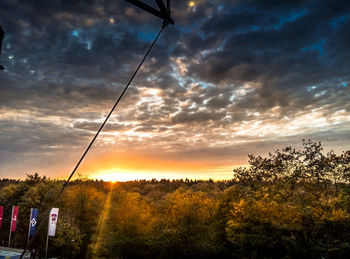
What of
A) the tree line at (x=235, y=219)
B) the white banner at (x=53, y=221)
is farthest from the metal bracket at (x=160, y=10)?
the white banner at (x=53, y=221)

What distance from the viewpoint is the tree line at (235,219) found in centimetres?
3044

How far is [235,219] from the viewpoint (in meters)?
35.7

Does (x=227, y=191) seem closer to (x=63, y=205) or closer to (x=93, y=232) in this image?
(x=93, y=232)

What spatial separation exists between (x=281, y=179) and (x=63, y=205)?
4360 cm

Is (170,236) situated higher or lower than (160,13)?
lower

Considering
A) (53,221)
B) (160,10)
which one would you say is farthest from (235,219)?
(160,10)

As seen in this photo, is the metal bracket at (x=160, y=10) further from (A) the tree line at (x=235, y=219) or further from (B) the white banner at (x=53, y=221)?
(B) the white banner at (x=53, y=221)

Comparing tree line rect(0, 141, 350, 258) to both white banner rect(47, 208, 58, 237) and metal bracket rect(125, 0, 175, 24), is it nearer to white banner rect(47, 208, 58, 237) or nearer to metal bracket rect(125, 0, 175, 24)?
white banner rect(47, 208, 58, 237)

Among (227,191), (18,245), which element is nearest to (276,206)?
(227,191)

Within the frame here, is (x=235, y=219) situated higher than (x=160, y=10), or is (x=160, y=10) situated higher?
(x=160, y=10)

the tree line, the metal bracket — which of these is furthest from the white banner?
the metal bracket

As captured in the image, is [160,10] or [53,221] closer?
[160,10]

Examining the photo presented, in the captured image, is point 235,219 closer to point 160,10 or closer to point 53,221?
point 53,221

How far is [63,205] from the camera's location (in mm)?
54250
